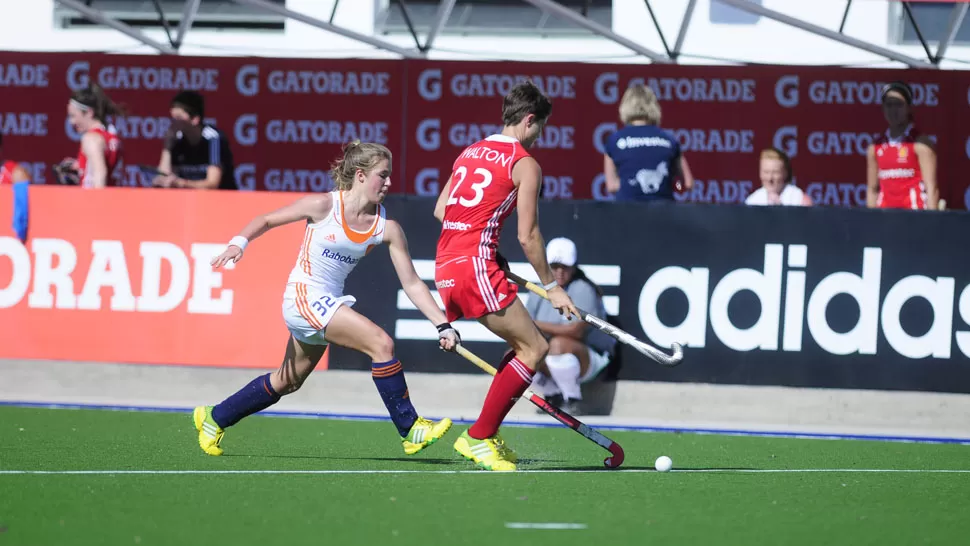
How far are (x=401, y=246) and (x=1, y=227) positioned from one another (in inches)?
181

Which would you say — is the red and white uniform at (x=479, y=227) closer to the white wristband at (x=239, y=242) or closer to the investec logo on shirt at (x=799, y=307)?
the white wristband at (x=239, y=242)

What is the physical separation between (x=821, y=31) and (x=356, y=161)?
797 centimetres

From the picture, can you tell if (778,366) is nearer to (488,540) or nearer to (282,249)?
(282,249)

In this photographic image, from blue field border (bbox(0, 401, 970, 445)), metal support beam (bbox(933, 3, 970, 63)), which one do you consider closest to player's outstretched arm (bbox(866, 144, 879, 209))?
blue field border (bbox(0, 401, 970, 445))

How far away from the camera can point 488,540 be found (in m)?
5.49

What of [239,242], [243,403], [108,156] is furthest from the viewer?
[108,156]

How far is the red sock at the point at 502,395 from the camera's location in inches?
290

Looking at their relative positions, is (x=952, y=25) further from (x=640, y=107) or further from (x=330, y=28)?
(x=330, y=28)

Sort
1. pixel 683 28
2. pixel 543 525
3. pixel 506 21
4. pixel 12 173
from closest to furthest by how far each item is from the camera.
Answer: pixel 543 525 < pixel 12 173 < pixel 683 28 < pixel 506 21

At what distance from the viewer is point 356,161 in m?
7.52

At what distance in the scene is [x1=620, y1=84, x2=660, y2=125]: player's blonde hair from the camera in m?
10.7

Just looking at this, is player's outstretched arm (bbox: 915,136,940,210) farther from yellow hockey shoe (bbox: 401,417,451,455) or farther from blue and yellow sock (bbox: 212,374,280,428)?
blue and yellow sock (bbox: 212,374,280,428)

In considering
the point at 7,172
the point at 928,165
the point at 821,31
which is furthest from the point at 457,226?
the point at 821,31

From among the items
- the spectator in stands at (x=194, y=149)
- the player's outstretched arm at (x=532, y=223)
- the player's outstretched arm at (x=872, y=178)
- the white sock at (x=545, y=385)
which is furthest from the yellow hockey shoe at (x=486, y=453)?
the player's outstretched arm at (x=872, y=178)
